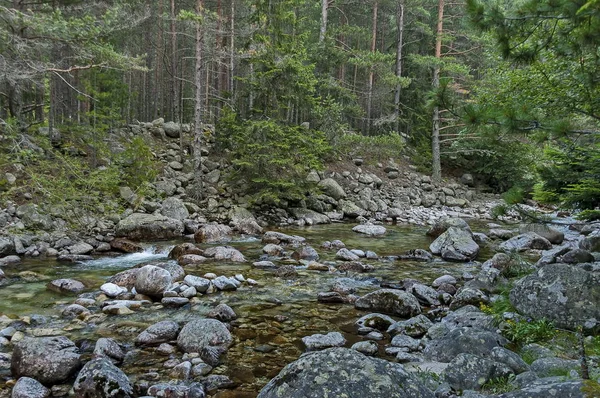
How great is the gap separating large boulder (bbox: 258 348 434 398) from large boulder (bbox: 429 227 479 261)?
8253 mm

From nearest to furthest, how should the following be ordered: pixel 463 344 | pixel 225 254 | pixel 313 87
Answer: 1. pixel 463 344
2. pixel 225 254
3. pixel 313 87

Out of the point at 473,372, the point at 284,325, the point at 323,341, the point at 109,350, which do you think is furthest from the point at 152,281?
the point at 473,372

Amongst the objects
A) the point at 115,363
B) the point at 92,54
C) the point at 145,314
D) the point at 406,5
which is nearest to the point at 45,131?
the point at 92,54

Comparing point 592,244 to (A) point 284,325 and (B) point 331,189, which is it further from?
(B) point 331,189

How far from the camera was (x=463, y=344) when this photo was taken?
4438 millimetres

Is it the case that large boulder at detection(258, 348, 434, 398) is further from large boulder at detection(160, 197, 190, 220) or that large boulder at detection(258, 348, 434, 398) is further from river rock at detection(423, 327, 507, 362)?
large boulder at detection(160, 197, 190, 220)

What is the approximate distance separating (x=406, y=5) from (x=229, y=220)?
57.7 feet

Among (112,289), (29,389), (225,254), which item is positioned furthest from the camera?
(225,254)

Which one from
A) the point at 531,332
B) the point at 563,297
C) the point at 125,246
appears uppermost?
the point at 563,297

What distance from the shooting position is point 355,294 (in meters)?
7.47

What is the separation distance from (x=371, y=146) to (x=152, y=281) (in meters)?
16.9

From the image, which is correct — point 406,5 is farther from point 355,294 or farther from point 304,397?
point 304,397

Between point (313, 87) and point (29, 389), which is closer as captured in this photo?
point (29, 389)

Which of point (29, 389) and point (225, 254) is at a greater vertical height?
point (29, 389)
